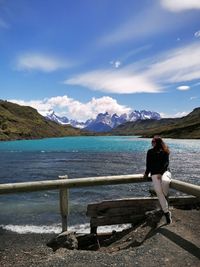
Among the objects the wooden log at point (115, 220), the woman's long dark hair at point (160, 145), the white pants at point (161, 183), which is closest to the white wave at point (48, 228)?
the wooden log at point (115, 220)

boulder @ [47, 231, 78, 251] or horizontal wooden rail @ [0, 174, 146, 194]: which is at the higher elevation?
horizontal wooden rail @ [0, 174, 146, 194]

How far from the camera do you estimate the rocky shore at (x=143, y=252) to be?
875cm

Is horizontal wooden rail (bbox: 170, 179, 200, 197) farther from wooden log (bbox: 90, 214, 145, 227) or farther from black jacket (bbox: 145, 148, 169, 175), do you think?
wooden log (bbox: 90, 214, 145, 227)

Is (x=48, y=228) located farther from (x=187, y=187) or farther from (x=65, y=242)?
(x=187, y=187)

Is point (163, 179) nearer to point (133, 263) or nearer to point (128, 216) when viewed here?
point (128, 216)

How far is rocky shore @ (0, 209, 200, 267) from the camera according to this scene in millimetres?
8750

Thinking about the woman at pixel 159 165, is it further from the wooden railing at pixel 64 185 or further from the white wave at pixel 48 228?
the white wave at pixel 48 228

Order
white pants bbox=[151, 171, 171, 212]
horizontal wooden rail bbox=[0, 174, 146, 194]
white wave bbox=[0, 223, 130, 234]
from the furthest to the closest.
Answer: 1. white wave bbox=[0, 223, 130, 234]
2. white pants bbox=[151, 171, 171, 212]
3. horizontal wooden rail bbox=[0, 174, 146, 194]

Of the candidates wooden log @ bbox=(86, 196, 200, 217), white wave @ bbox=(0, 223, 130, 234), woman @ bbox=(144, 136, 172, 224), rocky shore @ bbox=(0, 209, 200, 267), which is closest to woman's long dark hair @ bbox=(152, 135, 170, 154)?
woman @ bbox=(144, 136, 172, 224)

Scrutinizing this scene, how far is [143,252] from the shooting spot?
9.29m

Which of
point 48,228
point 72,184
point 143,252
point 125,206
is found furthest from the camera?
point 48,228

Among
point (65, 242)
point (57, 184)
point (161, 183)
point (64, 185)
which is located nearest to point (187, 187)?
point (161, 183)

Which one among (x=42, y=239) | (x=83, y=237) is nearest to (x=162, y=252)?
(x=83, y=237)

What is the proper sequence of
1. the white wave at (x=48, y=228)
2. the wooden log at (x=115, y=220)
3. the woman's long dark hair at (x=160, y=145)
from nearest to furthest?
1. the woman's long dark hair at (x=160, y=145)
2. the wooden log at (x=115, y=220)
3. the white wave at (x=48, y=228)
